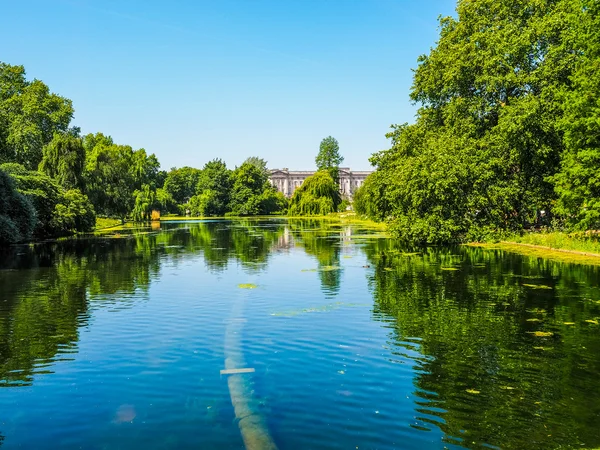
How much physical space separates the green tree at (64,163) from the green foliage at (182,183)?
102756mm

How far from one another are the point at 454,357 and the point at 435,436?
3.97 m

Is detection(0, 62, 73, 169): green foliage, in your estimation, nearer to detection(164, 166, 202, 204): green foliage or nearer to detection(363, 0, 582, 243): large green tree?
detection(363, 0, 582, 243): large green tree

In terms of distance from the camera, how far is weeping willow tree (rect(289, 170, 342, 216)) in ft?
372

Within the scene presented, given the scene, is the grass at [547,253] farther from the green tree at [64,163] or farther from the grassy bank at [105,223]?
the grassy bank at [105,223]

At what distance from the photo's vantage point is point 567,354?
38.8 ft

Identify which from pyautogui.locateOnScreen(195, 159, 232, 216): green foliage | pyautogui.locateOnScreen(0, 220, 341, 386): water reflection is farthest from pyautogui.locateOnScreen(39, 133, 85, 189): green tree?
pyautogui.locateOnScreen(195, 159, 232, 216): green foliage

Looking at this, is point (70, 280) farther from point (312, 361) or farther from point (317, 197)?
point (317, 197)

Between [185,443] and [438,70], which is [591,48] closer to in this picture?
[438,70]

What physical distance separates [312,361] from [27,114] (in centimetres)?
8801

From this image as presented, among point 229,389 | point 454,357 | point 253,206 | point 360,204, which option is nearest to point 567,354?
point 454,357

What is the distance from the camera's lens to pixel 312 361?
1173cm

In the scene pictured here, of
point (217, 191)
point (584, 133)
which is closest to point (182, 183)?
point (217, 191)

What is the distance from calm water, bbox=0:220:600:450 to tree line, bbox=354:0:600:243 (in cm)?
1091

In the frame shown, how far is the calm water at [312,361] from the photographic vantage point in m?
8.26
